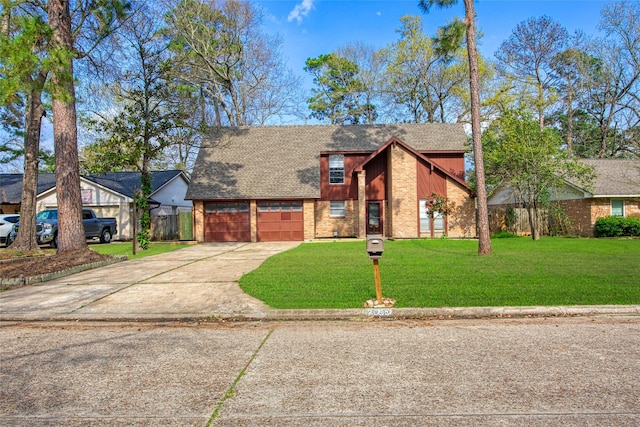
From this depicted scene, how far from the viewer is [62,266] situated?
1113 cm

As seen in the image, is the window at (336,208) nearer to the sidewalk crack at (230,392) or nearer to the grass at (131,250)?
the grass at (131,250)

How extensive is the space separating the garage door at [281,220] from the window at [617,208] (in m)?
17.7

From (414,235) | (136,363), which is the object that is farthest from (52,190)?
(136,363)

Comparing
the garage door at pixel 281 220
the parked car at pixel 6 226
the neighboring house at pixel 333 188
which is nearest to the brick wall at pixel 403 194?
the neighboring house at pixel 333 188

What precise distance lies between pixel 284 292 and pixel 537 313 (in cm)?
441

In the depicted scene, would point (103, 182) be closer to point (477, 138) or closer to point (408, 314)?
point (477, 138)

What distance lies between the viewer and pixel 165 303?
7.42 meters

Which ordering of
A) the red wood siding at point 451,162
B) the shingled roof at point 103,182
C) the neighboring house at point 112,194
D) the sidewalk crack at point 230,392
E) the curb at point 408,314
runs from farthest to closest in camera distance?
the shingled roof at point 103,182 → the neighboring house at point 112,194 → the red wood siding at point 451,162 → the curb at point 408,314 → the sidewalk crack at point 230,392

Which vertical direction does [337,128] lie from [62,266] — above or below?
above

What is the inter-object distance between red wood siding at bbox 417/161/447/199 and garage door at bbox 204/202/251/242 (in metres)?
10.2

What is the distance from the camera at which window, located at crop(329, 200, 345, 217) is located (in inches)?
958

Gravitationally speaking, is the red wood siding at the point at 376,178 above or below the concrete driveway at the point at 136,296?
above

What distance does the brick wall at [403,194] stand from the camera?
73.5 ft

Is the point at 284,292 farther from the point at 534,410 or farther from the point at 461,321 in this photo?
the point at 534,410
